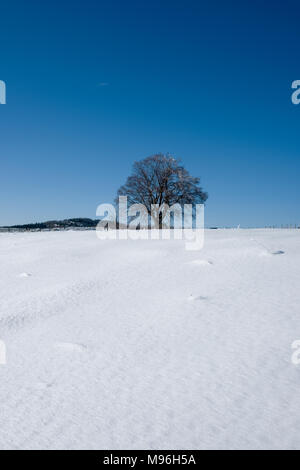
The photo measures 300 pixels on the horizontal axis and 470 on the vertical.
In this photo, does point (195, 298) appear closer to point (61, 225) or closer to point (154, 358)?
point (154, 358)

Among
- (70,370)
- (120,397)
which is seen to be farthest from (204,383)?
(70,370)

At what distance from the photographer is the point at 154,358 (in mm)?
3826

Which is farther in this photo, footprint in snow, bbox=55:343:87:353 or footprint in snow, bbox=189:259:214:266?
footprint in snow, bbox=189:259:214:266

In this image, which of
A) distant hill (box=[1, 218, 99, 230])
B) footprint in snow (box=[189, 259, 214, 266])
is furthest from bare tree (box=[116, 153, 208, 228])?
footprint in snow (box=[189, 259, 214, 266])

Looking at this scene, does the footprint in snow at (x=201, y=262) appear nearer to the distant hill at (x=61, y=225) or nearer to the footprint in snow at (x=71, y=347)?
the footprint in snow at (x=71, y=347)

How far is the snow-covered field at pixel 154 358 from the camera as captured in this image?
267 cm

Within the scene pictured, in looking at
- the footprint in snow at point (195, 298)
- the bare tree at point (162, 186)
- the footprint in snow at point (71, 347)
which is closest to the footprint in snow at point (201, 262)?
the footprint in snow at point (195, 298)

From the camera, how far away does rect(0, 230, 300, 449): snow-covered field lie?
2672 millimetres

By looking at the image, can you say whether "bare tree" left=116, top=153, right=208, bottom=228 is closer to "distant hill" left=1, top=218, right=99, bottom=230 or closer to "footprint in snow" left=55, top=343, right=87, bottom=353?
"distant hill" left=1, top=218, right=99, bottom=230

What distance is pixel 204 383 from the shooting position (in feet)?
10.7

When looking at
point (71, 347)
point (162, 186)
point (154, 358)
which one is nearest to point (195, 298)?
point (154, 358)

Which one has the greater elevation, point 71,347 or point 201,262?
point 201,262
